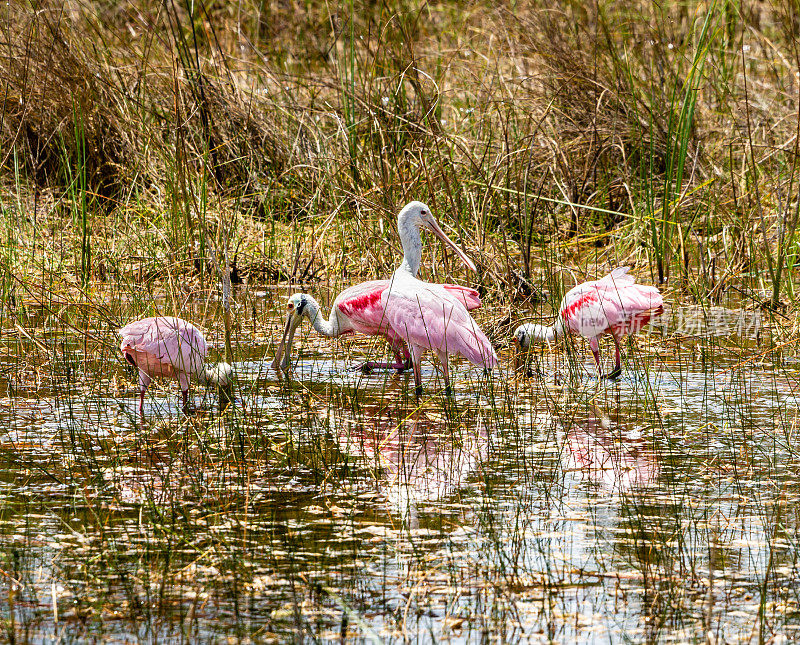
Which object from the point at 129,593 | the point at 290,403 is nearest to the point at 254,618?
the point at 129,593

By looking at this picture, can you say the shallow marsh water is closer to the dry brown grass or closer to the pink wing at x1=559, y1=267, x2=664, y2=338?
the pink wing at x1=559, y1=267, x2=664, y2=338

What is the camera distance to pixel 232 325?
715 cm

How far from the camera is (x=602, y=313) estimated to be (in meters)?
6.18

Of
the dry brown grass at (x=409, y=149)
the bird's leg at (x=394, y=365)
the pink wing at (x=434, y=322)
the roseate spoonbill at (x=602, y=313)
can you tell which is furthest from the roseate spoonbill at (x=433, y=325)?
the dry brown grass at (x=409, y=149)

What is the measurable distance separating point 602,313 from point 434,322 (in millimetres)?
842

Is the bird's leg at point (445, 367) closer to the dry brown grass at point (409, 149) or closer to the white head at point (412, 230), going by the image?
the white head at point (412, 230)

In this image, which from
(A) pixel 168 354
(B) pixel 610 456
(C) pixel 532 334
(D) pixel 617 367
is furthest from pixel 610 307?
(A) pixel 168 354

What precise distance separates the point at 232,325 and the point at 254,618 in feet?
13.8

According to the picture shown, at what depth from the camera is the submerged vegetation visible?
322 centimetres

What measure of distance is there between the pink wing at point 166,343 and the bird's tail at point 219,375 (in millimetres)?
47

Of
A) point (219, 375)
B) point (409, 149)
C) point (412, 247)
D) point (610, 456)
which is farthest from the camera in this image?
point (409, 149)

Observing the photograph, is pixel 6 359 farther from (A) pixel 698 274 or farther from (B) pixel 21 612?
(A) pixel 698 274

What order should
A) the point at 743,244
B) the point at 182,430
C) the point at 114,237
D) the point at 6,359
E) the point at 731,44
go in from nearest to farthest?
the point at 182,430, the point at 6,359, the point at 743,244, the point at 114,237, the point at 731,44

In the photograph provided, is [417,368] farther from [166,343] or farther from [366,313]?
[166,343]
